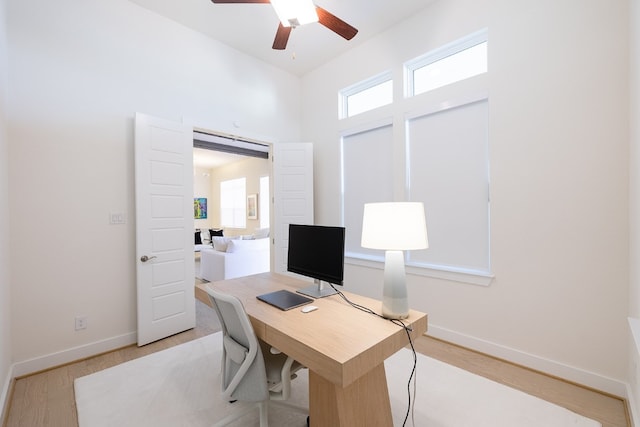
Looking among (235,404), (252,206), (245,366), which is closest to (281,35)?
(245,366)

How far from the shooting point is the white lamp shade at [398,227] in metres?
1.36

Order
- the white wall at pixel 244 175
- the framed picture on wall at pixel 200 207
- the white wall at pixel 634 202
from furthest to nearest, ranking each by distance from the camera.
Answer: the framed picture on wall at pixel 200 207
the white wall at pixel 244 175
the white wall at pixel 634 202

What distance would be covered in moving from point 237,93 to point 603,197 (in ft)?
12.0

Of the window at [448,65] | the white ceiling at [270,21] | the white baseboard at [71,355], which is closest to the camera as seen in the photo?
the white baseboard at [71,355]

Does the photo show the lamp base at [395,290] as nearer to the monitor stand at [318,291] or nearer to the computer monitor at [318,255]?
the computer monitor at [318,255]

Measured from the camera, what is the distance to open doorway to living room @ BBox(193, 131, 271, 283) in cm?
494

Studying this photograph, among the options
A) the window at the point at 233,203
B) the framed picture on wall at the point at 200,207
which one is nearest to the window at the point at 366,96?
the window at the point at 233,203

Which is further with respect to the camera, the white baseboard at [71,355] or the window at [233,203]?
the window at [233,203]

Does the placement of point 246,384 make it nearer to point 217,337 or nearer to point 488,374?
point 217,337

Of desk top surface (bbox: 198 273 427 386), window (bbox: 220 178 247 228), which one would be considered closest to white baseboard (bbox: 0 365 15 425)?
desk top surface (bbox: 198 273 427 386)

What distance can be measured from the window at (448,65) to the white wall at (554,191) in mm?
115

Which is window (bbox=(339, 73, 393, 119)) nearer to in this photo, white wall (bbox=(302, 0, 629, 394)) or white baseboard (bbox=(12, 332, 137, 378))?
white wall (bbox=(302, 0, 629, 394))

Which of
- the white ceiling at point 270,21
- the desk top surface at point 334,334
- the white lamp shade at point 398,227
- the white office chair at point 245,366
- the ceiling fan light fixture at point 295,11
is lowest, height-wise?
the white office chair at point 245,366

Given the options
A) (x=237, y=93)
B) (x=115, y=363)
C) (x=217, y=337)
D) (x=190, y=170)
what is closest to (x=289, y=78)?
(x=237, y=93)
